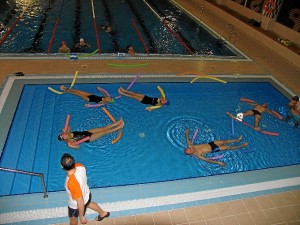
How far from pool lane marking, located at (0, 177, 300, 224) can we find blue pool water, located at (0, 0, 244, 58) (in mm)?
6220

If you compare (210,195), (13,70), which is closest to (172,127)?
(210,195)

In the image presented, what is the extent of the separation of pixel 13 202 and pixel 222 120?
471 cm

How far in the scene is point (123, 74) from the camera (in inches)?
291

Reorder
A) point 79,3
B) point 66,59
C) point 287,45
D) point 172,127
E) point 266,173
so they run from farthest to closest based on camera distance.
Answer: point 79,3 < point 287,45 < point 66,59 < point 172,127 < point 266,173

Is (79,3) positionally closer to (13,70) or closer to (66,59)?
(66,59)

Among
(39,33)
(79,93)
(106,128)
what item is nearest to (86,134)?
(106,128)

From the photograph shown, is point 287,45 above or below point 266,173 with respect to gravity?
above

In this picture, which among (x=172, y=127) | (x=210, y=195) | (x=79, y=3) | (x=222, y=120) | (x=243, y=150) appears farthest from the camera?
(x=79, y=3)

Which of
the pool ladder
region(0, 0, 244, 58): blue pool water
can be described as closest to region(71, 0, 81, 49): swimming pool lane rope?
region(0, 0, 244, 58): blue pool water

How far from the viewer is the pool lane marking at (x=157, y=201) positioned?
355cm

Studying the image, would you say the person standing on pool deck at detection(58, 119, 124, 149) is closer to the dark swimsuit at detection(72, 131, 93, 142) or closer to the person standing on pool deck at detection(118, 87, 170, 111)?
the dark swimsuit at detection(72, 131, 93, 142)

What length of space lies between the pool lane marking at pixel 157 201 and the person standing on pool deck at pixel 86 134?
1.42 metres

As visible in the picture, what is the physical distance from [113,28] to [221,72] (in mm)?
5426

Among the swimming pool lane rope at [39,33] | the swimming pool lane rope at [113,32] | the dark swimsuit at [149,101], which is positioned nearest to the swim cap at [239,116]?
the dark swimsuit at [149,101]
